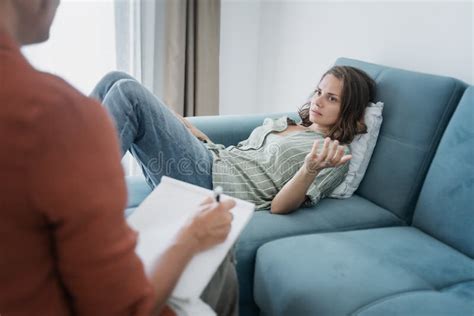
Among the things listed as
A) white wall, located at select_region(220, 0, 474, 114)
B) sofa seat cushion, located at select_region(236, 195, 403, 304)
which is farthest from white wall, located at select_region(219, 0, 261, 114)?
sofa seat cushion, located at select_region(236, 195, 403, 304)

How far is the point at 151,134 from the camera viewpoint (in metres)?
1.51

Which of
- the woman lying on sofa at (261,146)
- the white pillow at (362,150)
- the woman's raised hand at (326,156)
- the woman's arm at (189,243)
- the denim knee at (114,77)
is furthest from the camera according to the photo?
the white pillow at (362,150)

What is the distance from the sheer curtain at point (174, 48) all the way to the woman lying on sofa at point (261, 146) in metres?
0.85

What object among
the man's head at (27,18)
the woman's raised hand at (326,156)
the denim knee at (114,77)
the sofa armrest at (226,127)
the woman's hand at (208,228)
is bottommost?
the sofa armrest at (226,127)

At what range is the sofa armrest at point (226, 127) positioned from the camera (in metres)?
1.96

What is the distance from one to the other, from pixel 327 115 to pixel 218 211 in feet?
3.46

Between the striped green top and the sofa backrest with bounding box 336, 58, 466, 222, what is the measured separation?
14 centimetres

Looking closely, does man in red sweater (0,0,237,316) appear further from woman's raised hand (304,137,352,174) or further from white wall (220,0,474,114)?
white wall (220,0,474,114)

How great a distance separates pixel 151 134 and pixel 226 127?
55 centimetres

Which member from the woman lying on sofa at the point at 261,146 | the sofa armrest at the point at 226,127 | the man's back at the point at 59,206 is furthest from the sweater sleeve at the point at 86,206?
the sofa armrest at the point at 226,127

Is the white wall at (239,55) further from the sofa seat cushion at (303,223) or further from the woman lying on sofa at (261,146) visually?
the sofa seat cushion at (303,223)

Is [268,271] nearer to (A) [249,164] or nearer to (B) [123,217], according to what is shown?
(A) [249,164]

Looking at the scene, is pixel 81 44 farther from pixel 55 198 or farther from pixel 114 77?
pixel 55 198

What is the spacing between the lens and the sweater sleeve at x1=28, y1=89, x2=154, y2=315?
500 millimetres
